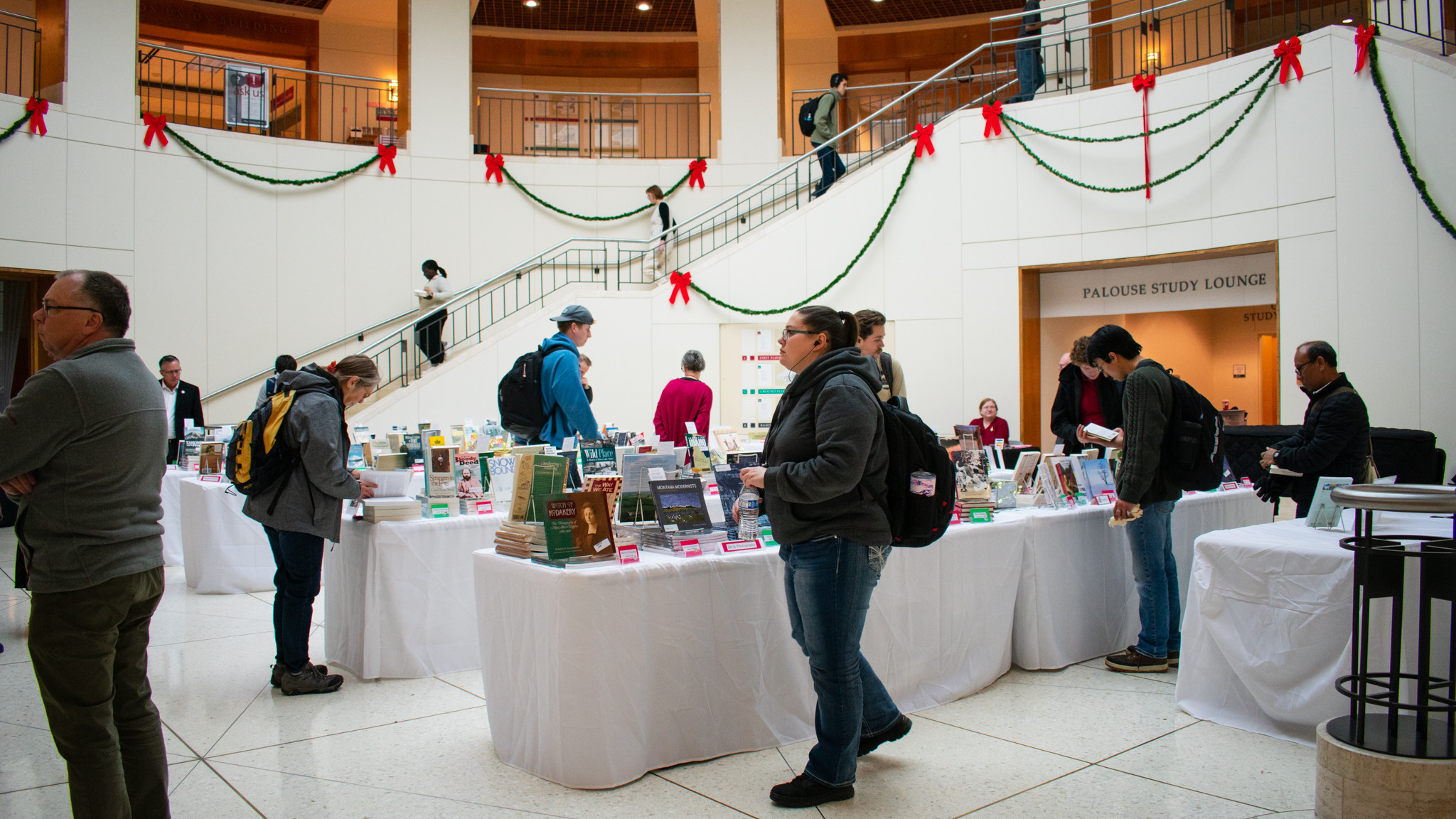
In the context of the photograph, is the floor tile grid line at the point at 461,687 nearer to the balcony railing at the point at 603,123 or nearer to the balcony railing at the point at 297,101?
the balcony railing at the point at 297,101

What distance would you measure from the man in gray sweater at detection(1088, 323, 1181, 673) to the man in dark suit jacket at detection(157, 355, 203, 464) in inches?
304

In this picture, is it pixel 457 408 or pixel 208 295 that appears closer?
pixel 457 408

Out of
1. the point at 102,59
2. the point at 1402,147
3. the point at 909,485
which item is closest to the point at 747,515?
the point at 909,485

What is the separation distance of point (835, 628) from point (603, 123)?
15057 mm

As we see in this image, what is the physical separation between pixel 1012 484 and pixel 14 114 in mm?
11139

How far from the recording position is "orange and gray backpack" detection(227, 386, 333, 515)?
153 inches

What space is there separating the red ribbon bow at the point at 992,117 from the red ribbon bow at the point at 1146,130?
51.8 inches

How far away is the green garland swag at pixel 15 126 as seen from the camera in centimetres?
993

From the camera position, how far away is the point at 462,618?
4.40 meters

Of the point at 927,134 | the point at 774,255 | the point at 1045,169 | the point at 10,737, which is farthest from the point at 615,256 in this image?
the point at 10,737

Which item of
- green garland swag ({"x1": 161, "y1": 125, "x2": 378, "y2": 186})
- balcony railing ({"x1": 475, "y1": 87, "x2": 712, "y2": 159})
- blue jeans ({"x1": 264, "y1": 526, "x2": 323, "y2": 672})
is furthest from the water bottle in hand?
balcony railing ({"x1": 475, "y1": 87, "x2": 712, "y2": 159})

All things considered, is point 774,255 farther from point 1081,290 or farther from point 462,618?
point 462,618

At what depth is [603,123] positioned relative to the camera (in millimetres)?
16484

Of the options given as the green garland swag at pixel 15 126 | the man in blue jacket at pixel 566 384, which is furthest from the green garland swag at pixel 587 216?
the man in blue jacket at pixel 566 384
